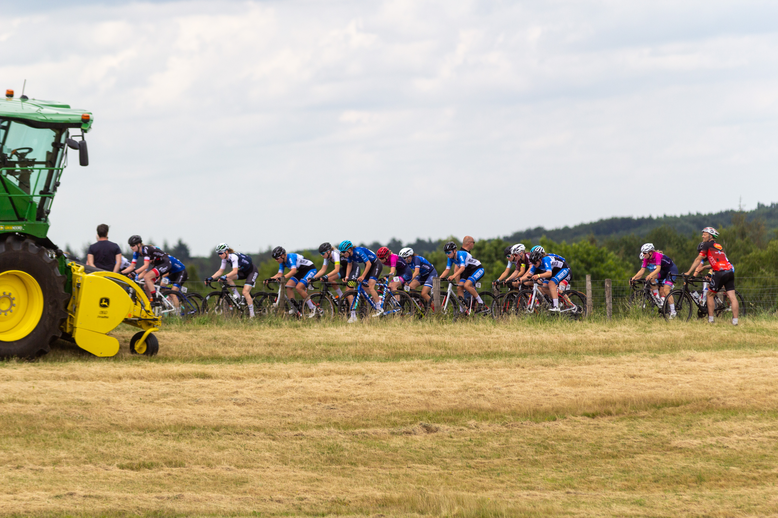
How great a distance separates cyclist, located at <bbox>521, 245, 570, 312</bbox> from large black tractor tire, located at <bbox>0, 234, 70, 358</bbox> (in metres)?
9.80

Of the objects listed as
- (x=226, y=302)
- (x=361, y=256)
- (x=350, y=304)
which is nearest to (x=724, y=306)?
(x=361, y=256)

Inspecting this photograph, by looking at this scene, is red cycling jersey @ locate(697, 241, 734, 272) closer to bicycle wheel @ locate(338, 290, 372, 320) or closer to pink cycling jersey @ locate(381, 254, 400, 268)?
pink cycling jersey @ locate(381, 254, 400, 268)

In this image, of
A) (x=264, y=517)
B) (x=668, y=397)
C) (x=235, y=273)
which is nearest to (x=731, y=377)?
(x=668, y=397)

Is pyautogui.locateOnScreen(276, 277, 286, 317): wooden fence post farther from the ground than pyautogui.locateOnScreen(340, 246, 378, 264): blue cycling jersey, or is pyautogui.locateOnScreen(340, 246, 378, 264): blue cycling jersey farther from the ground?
pyautogui.locateOnScreen(340, 246, 378, 264): blue cycling jersey

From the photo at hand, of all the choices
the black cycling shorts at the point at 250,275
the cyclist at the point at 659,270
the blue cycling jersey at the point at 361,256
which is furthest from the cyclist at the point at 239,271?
the cyclist at the point at 659,270

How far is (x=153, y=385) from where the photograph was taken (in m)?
10.7

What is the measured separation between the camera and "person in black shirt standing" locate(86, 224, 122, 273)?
15.5m

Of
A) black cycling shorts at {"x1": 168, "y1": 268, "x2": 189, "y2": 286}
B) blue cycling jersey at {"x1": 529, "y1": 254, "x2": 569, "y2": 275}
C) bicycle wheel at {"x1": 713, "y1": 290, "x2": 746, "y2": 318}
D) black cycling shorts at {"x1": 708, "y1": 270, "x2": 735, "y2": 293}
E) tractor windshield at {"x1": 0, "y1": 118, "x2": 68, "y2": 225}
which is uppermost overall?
tractor windshield at {"x1": 0, "y1": 118, "x2": 68, "y2": 225}

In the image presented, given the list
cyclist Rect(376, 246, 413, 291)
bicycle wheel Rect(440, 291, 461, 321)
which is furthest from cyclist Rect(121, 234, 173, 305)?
bicycle wheel Rect(440, 291, 461, 321)

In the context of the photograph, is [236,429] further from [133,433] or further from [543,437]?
[543,437]

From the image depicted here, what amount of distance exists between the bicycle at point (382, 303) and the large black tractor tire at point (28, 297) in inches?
264

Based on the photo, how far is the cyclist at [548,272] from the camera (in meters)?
17.8

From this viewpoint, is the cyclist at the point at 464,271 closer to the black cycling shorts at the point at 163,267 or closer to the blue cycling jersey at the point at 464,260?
the blue cycling jersey at the point at 464,260

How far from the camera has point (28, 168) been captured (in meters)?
12.7
